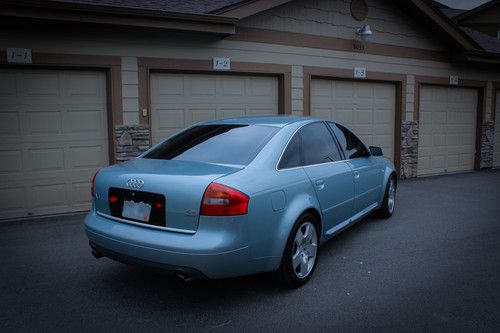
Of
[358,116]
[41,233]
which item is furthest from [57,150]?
[358,116]

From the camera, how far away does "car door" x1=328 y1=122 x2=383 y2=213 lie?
18.2 ft

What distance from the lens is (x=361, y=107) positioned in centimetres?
1083

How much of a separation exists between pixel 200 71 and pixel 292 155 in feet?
14.7

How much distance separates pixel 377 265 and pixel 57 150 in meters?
5.33

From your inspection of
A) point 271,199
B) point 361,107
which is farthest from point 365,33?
point 271,199

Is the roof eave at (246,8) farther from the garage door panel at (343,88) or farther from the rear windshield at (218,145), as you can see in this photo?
the rear windshield at (218,145)

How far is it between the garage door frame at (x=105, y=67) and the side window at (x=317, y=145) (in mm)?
3908

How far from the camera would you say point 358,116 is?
424 inches

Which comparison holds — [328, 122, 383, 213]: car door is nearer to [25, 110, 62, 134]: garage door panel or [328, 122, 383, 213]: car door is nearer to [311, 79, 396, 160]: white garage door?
[311, 79, 396, 160]: white garage door

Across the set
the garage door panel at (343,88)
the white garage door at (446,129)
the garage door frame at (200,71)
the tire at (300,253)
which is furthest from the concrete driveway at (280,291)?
the white garage door at (446,129)

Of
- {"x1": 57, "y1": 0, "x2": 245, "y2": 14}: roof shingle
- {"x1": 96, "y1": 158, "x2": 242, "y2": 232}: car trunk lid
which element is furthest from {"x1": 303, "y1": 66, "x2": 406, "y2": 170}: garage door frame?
{"x1": 96, "y1": 158, "x2": 242, "y2": 232}: car trunk lid

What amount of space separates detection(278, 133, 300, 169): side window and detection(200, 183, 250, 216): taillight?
0.77 metres

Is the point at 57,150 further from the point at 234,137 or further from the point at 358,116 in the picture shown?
the point at 358,116

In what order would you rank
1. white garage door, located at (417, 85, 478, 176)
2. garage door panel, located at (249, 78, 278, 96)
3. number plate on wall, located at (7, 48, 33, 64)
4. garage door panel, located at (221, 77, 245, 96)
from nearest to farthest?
number plate on wall, located at (7, 48, 33, 64)
garage door panel, located at (221, 77, 245, 96)
garage door panel, located at (249, 78, 278, 96)
white garage door, located at (417, 85, 478, 176)
